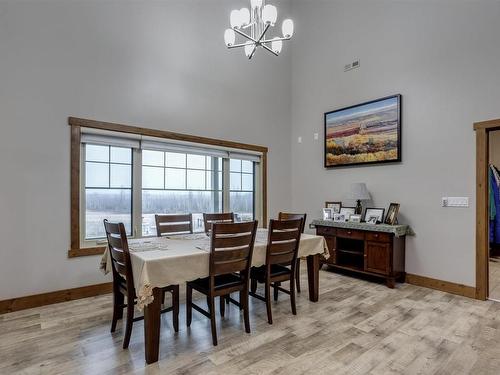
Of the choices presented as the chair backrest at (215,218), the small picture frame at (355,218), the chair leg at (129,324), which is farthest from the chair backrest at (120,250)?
the small picture frame at (355,218)

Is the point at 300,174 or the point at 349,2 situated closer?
the point at 349,2

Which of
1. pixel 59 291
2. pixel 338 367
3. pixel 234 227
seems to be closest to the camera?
pixel 338 367

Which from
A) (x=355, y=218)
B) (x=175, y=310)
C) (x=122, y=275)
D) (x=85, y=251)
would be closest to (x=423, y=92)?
(x=355, y=218)

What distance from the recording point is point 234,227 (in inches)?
96.7

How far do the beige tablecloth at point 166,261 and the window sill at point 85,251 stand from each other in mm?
965

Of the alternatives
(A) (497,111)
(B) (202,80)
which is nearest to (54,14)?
(B) (202,80)

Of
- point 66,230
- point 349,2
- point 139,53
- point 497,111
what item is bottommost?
point 66,230

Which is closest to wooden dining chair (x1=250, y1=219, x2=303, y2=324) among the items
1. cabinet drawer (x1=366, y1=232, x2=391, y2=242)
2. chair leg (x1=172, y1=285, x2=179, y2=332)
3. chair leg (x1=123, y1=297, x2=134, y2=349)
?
chair leg (x1=172, y1=285, x2=179, y2=332)

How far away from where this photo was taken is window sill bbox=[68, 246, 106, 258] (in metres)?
3.52

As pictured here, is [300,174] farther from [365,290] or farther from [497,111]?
[497,111]

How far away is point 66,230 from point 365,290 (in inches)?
147

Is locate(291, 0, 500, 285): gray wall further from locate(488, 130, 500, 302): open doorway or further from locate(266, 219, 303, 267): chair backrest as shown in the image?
locate(266, 219, 303, 267): chair backrest

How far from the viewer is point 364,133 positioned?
15.3ft

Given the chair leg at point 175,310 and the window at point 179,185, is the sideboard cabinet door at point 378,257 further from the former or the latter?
the chair leg at point 175,310
